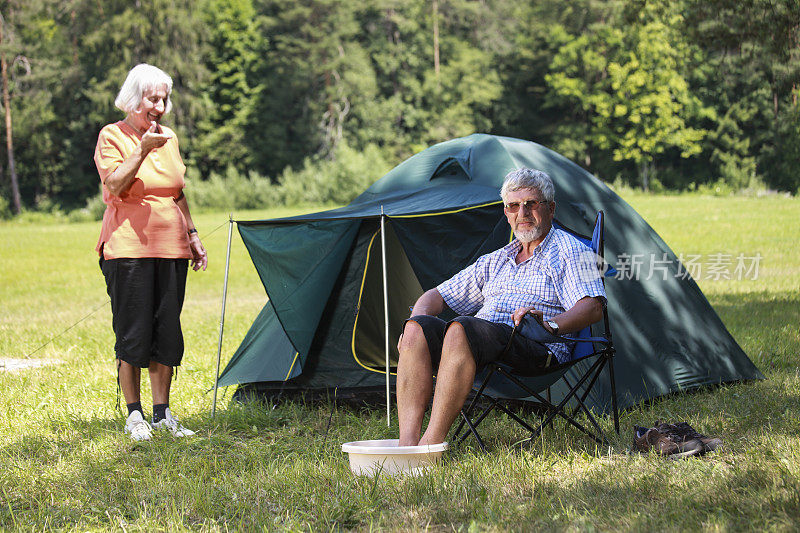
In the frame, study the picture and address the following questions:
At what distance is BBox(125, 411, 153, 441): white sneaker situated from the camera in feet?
12.3

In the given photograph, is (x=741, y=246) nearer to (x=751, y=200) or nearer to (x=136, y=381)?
(x=751, y=200)

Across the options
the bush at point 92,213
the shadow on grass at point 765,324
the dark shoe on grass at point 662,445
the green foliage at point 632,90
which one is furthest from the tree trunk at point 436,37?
the dark shoe on grass at point 662,445

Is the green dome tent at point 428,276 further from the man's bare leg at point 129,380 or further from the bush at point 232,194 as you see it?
the bush at point 232,194

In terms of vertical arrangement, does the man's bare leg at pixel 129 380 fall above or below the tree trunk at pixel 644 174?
above

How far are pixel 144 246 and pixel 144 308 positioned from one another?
0.28 m

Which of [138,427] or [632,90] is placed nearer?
[138,427]

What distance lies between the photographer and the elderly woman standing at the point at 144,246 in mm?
3752

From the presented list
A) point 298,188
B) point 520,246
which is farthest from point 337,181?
point 520,246

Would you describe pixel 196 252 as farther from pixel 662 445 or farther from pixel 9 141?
pixel 9 141

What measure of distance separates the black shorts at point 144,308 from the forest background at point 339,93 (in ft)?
77.5

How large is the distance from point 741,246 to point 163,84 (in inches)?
435

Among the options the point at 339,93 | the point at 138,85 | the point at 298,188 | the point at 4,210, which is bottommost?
the point at 4,210

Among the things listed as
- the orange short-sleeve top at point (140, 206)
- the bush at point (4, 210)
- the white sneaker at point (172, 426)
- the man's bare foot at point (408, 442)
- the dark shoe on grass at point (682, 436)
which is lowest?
the bush at point (4, 210)

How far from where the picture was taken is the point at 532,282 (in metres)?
3.49
